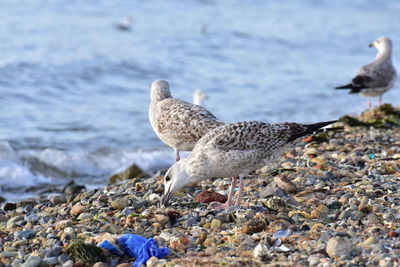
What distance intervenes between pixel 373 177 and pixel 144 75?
11.2 metres

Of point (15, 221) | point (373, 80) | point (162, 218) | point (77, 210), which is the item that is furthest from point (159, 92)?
point (373, 80)

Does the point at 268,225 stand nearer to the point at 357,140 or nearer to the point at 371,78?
the point at 357,140

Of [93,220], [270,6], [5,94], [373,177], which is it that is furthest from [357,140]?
[270,6]

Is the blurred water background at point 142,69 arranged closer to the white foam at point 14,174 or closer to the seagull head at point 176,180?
the white foam at point 14,174

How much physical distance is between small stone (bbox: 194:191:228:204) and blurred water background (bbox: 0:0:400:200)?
392 cm

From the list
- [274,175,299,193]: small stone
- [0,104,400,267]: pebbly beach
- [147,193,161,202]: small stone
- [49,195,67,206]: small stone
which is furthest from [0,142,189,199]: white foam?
[274,175,299,193]: small stone

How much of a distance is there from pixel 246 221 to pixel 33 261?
1.69 m

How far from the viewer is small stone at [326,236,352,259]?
495 cm

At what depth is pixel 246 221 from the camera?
5.89 metres

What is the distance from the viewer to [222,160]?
635 cm

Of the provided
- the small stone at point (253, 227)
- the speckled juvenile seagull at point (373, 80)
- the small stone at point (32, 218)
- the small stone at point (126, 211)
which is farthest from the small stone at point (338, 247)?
the speckled juvenile seagull at point (373, 80)

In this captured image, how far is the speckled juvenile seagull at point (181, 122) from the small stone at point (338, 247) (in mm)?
2582

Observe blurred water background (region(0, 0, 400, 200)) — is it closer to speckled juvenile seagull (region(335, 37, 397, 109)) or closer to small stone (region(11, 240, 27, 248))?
speckled juvenile seagull (region(335, 37, 397, 109))

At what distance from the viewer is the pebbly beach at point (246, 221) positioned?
511 centimetres
